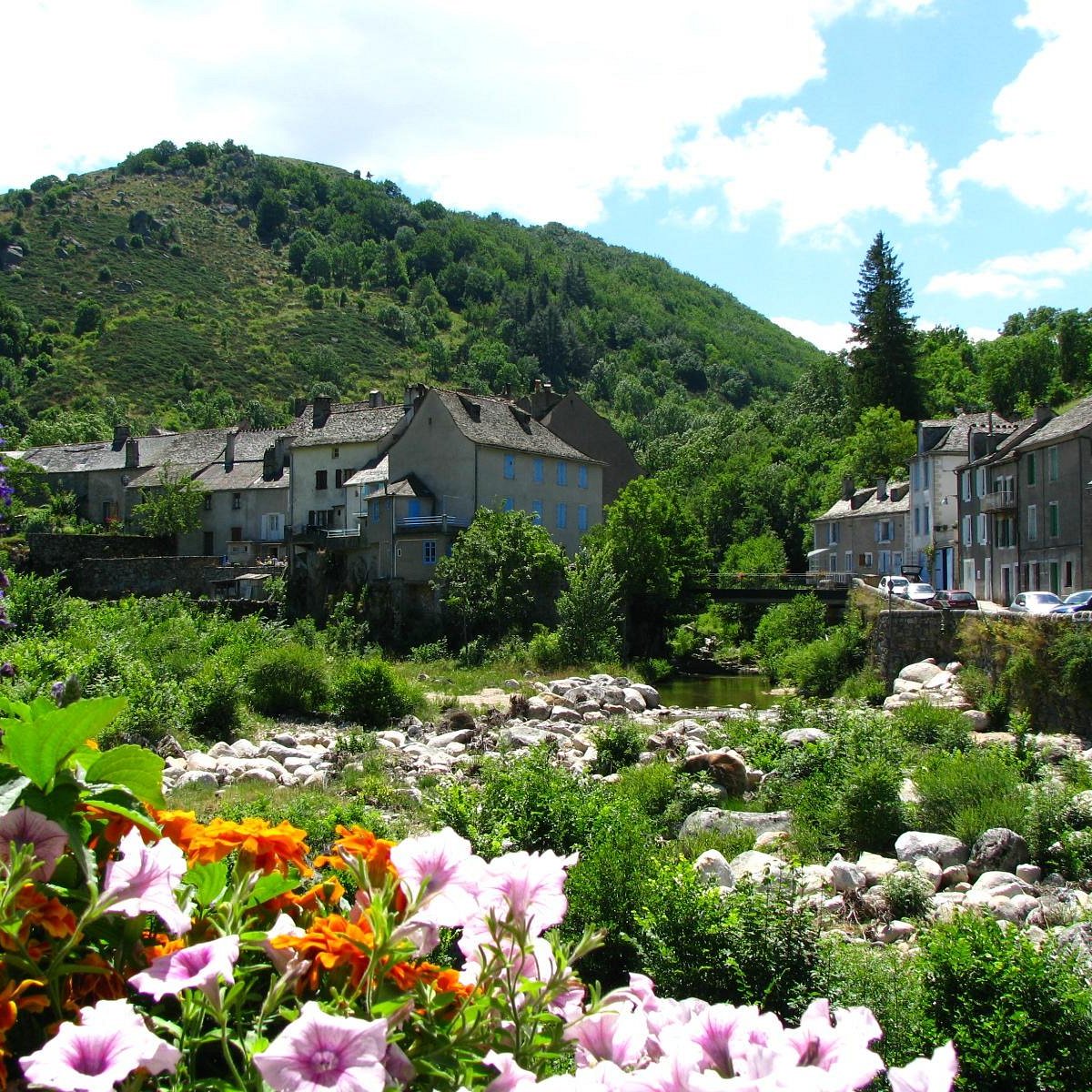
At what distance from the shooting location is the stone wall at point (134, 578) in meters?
53.6

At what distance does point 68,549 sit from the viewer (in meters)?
55.6

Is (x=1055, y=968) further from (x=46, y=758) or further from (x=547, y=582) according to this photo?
(x=547, y=582)

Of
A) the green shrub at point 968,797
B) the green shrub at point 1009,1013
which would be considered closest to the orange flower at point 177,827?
the green shrub at point 1009,1013

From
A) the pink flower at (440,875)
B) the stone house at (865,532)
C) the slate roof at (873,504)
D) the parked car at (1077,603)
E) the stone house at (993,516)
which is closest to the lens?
the pink flower at (440,875)

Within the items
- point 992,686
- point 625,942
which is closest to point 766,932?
point 625,942

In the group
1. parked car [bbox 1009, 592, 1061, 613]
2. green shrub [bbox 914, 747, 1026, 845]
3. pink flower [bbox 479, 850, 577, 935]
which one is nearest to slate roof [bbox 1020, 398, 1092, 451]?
parked car [bbox 1009, 592, 1061, 613]

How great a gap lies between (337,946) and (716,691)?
42909 millimetres

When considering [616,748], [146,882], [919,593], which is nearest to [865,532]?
[919,593]

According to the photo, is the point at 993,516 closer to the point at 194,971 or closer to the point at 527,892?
the point at 527,892

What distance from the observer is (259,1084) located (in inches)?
81.9

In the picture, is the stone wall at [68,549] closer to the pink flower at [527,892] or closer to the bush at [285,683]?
the bush at [285,683]

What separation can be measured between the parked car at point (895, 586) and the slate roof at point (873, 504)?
1112cm

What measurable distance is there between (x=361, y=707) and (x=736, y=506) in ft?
183

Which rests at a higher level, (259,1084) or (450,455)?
(450,455)
